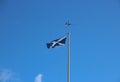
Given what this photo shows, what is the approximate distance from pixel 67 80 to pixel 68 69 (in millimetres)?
1118

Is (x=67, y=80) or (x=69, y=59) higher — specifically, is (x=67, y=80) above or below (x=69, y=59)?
below

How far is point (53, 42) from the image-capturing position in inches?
1395

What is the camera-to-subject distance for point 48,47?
35188mm

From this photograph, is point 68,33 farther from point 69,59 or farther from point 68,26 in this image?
point 69,59

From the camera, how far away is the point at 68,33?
117 feet

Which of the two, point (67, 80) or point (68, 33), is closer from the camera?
point (67, 80)

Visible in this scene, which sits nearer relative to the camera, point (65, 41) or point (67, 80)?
point (67, 80)

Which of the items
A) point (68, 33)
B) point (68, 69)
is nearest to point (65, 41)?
point (68, 33)

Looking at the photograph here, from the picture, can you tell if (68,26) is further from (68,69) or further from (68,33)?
(68,69)

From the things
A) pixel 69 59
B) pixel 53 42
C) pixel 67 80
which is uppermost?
pixel 53 42

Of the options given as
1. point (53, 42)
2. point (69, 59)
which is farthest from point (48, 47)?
point (69, 59)

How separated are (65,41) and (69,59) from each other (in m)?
3.05

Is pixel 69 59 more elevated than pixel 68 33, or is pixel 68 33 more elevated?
pixel 68 33

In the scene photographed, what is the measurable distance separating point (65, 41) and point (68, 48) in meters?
1.98
